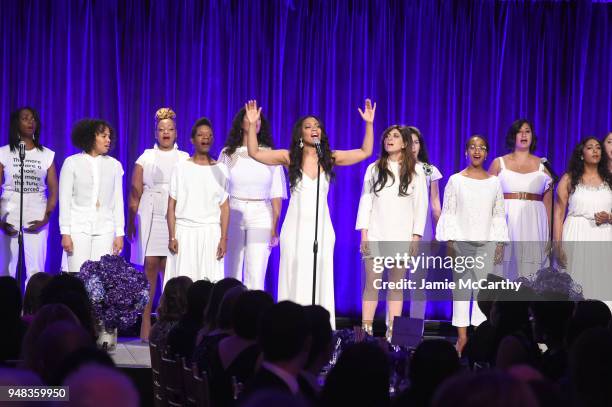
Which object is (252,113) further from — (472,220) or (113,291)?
(472,220)

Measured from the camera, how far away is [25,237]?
8.36 m

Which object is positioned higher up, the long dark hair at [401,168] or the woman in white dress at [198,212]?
the long dark hair at [401,168]

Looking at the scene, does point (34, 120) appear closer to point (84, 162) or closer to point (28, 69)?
point (84, 162)

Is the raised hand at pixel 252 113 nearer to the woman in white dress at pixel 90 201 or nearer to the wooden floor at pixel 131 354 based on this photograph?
the woman in white dress at pixel 90 201

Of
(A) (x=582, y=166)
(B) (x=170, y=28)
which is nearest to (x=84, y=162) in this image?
(B) (x=170, y=28)

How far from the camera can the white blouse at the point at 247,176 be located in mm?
8258

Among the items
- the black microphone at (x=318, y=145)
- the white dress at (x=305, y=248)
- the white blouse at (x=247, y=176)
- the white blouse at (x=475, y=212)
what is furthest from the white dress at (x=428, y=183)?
the white blouse at (x=247, y=176)

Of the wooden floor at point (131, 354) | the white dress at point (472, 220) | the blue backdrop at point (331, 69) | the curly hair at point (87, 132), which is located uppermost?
the blue backdrop at point (331, 69)

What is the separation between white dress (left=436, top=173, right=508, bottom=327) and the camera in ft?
26.7

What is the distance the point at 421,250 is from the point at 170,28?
3.48 meters

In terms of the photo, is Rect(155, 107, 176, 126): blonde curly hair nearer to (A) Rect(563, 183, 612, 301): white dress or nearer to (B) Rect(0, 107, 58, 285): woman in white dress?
(B) Rect(0, 107, 58, 285): woman in white dress

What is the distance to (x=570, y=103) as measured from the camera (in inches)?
396

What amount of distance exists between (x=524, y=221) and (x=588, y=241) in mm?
602

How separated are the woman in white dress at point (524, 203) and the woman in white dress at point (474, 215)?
37cm
